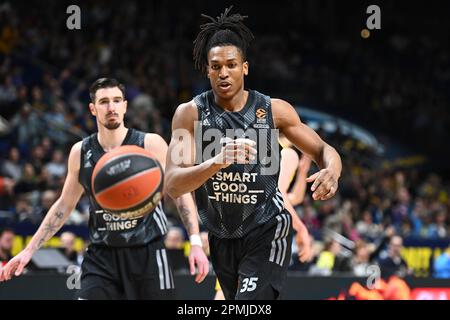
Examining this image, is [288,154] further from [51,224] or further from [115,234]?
[51,224]

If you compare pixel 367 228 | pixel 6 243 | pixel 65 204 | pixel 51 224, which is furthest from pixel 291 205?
pixel 367 228

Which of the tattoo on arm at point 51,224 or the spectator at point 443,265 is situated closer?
the tattoo on arm at point 51,224

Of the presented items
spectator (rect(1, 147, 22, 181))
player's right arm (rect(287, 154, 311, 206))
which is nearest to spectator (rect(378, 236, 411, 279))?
player's right arm (rect(287, 154, 311, 206))

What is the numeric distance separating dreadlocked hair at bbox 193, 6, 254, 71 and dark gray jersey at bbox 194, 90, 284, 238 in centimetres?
34

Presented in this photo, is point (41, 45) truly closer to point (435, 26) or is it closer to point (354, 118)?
point (354, 118)

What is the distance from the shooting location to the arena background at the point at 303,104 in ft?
36.7

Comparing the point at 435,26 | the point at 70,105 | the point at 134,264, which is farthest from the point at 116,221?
the point at 435,26

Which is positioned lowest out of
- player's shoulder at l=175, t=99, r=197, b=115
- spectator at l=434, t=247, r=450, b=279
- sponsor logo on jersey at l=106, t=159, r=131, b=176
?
spectator at l=434, t=247, r=450, b=279

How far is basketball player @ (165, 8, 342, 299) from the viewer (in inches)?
211

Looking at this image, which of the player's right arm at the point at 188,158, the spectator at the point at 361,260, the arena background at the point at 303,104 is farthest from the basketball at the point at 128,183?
the spectator at the point at 361,260

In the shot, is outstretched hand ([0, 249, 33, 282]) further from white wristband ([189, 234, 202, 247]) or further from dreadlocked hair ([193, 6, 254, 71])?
dreadlocked hair ([193, 6, 254, 71])

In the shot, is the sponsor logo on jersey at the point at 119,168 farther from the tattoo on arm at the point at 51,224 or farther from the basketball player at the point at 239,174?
the tattoo on arm at the point at 51,224

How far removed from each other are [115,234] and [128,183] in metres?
Answer: 0.72

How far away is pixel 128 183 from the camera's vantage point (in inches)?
215
